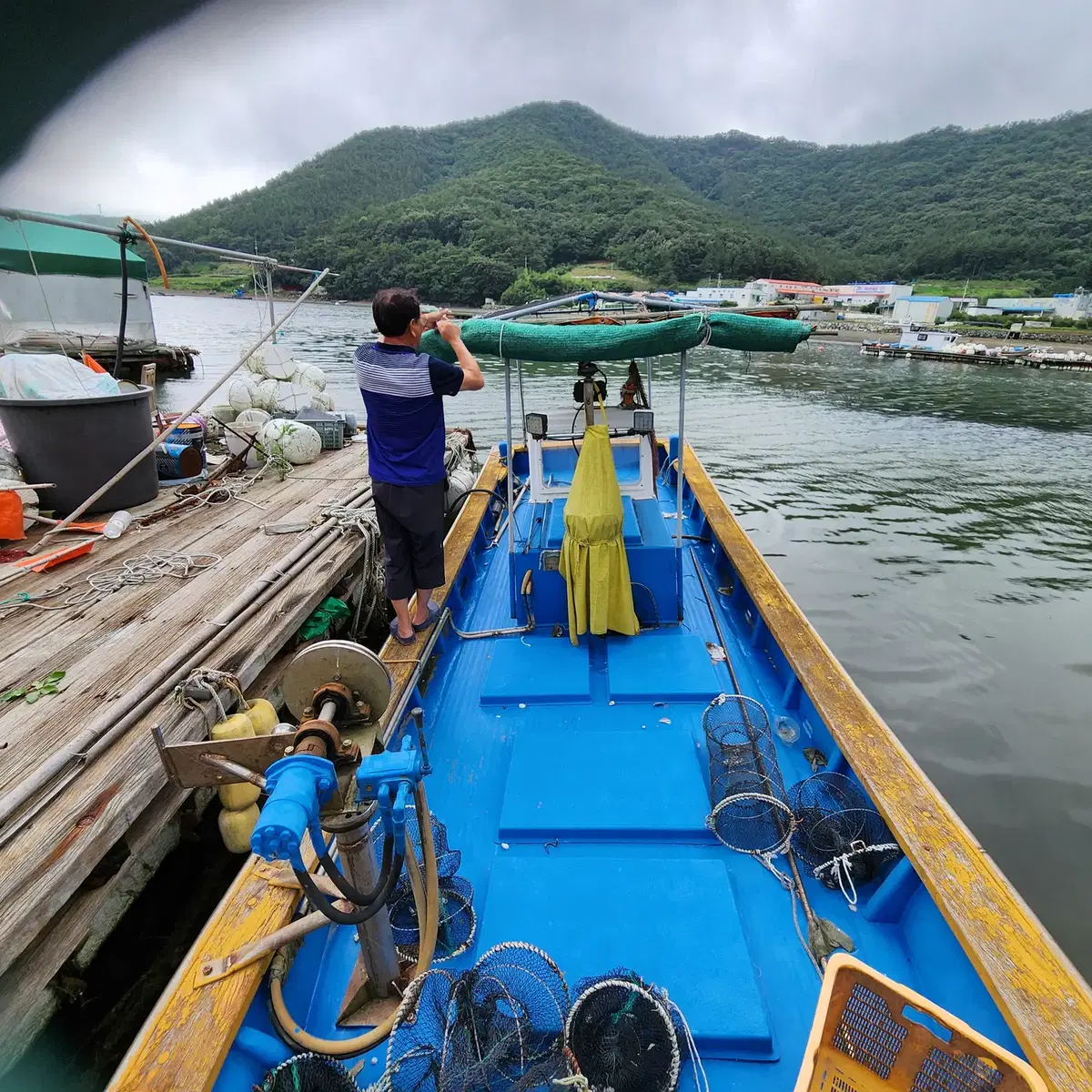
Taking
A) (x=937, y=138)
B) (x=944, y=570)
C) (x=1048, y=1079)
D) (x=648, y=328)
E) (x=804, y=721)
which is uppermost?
(x=937, y=138)

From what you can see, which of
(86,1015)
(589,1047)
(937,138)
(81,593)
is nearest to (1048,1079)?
(589,1047)

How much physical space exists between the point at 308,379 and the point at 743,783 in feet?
35.3

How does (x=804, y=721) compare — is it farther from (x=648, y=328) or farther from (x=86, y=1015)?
(x=86, y=1015)

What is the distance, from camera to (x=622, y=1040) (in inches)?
74.7

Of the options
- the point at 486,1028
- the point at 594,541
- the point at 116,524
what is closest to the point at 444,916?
the point at 486,1028

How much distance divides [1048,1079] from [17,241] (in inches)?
379

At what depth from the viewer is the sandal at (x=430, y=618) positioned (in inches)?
171

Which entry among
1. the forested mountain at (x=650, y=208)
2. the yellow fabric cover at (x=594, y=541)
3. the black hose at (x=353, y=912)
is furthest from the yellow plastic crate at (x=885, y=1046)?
the forested mountain at (x=650, y=208)

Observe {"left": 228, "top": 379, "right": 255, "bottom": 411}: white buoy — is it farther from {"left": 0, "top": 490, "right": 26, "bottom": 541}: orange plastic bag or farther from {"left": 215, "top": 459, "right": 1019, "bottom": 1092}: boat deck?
{"left": 215, "top": 459, "right": 1019, "bottom": 1092}: boat deck

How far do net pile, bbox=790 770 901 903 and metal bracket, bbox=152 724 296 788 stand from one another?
95.5 inches

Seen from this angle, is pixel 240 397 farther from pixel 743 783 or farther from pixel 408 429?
pixel 743 783

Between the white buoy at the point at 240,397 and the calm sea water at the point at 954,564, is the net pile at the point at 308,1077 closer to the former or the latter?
the calm sea water at the point at 954,564

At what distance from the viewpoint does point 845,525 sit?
11.1 metres

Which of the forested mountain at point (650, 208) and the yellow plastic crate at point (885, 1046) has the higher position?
the forested mountain at point (650, 208)
